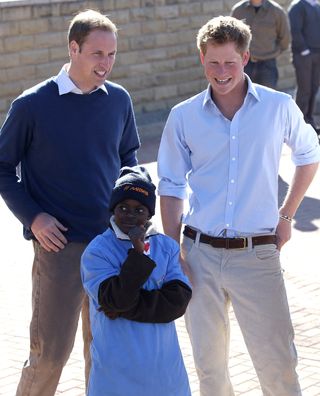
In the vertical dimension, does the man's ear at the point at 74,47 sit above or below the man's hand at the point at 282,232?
above

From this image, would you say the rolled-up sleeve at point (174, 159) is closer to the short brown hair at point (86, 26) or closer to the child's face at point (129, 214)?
the short brown hair at point (86, 26)

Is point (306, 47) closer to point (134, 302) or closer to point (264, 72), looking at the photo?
point (264, 72)

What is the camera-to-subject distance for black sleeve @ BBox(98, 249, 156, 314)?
4109 mm

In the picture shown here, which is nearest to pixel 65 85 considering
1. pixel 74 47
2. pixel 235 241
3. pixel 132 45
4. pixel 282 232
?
pixel 74 47

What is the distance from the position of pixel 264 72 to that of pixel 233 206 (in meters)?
9.49

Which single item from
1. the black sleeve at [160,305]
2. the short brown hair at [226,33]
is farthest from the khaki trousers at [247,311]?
the short brown hair at [226,33]

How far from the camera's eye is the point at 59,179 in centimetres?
516

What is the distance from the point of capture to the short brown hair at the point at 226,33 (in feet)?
15.7

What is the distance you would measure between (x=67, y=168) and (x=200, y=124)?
2.24 feet

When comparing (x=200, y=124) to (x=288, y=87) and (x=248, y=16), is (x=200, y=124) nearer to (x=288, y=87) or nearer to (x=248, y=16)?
(x=248, y=16)

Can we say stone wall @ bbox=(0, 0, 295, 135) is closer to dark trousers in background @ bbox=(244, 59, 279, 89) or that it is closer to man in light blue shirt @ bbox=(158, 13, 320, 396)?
dark trousers in background @ bbox=(244, 59, 279, 89)

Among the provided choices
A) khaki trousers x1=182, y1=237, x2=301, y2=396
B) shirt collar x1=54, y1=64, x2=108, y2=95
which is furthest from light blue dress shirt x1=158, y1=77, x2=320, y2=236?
shirt collar x1=54, y1=64, x2=108, y2=95

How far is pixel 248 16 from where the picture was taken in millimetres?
14125

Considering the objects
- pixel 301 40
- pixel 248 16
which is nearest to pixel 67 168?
pixel 248 16
